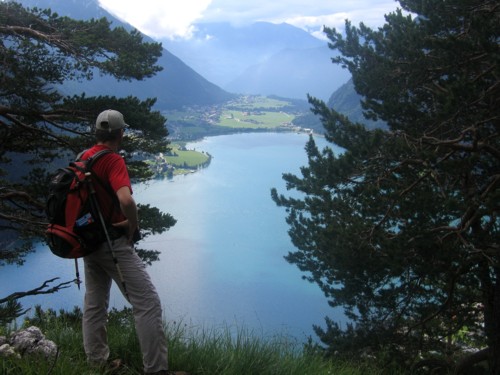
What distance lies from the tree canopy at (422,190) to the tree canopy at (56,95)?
2.95 m

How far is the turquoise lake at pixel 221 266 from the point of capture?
19.0 metres

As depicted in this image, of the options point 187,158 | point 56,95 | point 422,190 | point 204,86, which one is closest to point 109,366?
point 422,190

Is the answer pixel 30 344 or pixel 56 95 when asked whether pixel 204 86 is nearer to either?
pixel 56 95

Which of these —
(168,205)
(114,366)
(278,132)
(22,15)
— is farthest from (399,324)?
(278,132)

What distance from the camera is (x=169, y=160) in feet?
165

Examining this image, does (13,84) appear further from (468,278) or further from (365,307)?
(468,278)

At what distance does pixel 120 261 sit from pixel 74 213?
1.05ft

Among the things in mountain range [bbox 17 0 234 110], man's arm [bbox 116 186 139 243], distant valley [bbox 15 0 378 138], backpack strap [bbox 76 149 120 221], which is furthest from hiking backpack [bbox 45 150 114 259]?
mountain range [bbox 17 0 234 110]

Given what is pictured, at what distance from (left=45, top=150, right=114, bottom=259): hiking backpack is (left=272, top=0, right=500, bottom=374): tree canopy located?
3507mm

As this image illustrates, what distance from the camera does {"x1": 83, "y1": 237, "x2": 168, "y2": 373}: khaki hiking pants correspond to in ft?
6.93

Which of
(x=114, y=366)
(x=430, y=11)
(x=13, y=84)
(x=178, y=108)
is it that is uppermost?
(x=178, y=108)

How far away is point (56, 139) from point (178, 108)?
88841 mm

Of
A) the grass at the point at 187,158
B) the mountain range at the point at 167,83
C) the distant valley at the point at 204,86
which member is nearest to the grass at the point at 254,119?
the distant valley at the point at 204,86

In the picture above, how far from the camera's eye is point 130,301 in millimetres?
2188
